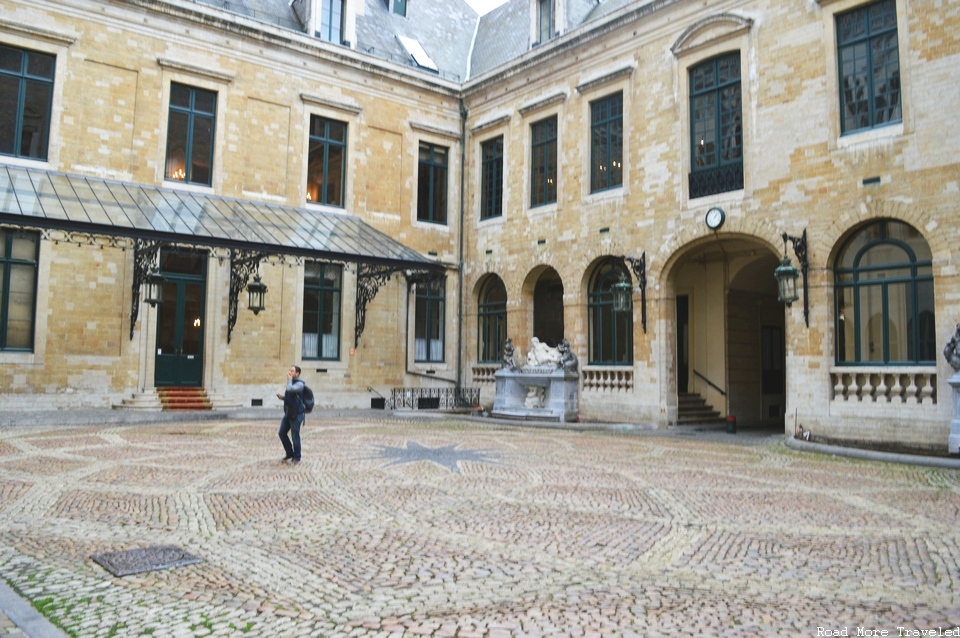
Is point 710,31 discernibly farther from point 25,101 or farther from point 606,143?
point 25,101

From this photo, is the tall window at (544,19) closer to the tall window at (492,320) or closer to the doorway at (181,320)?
the tall window at (492,320)

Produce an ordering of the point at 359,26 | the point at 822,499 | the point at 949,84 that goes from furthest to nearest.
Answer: the point at 359,26, the point at 949,84, the point at 822,499

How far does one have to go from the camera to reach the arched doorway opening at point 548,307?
2134 cm

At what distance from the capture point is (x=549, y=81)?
66.7 ft

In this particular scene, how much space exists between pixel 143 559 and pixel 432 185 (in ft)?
59.8

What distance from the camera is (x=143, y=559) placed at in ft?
18.2

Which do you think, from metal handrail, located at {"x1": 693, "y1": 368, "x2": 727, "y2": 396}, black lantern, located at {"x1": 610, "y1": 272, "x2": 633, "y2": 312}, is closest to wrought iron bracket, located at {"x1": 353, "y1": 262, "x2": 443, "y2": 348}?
black lantern, located at {"x1": 610, "y1": 272, "x2": 633, "y2": 312}

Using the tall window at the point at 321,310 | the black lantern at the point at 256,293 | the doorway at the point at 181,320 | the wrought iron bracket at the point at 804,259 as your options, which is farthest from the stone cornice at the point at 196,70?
the wrought iron bracket at the point at 804,259

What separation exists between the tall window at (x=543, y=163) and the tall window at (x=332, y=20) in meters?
6.39

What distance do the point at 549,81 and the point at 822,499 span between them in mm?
14912

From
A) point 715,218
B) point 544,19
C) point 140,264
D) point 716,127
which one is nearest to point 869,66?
point 716,127

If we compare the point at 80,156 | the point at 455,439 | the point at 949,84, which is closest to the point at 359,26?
the point at 80,156

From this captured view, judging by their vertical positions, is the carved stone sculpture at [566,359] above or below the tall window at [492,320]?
below

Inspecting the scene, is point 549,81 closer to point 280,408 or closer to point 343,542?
point 280,408
